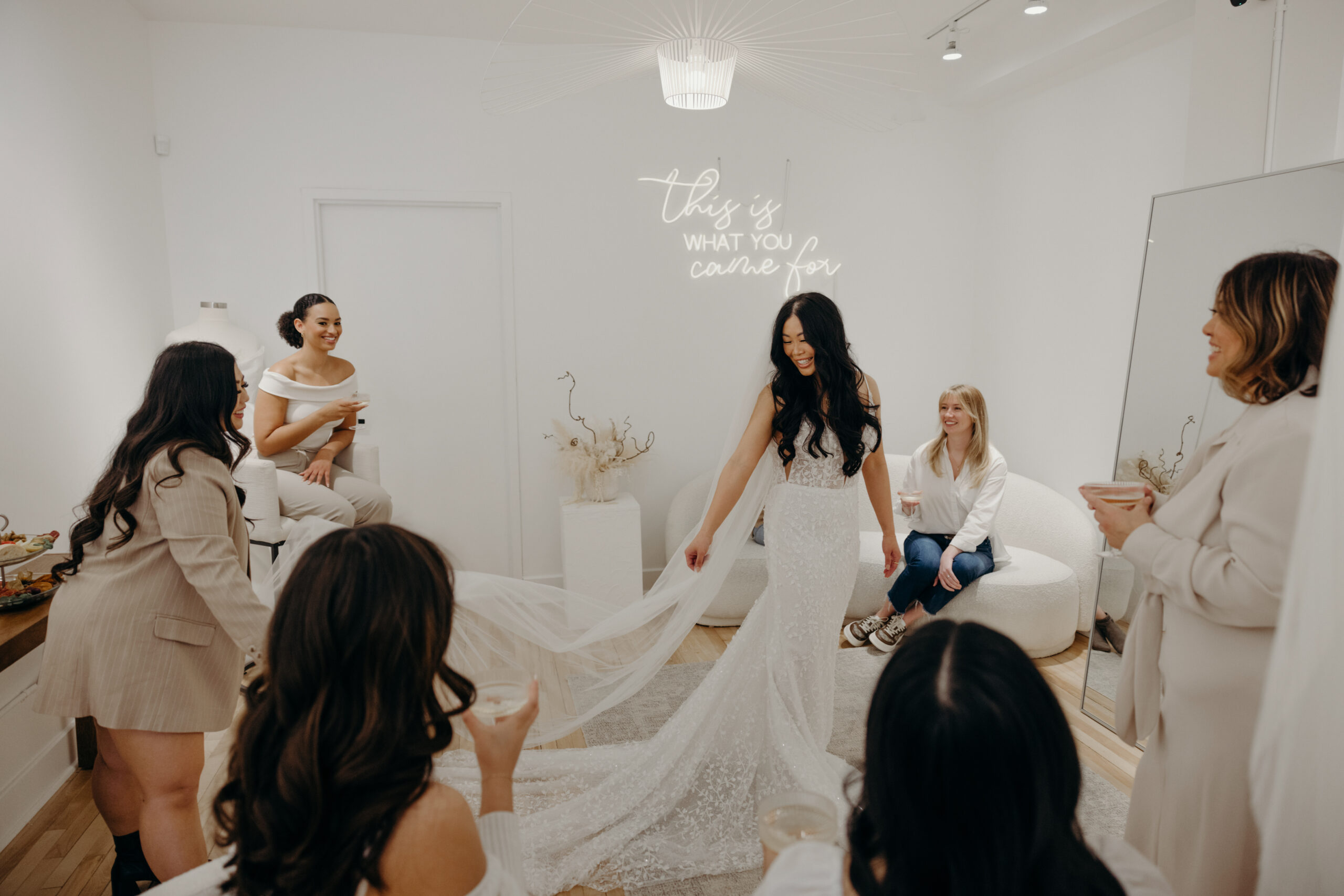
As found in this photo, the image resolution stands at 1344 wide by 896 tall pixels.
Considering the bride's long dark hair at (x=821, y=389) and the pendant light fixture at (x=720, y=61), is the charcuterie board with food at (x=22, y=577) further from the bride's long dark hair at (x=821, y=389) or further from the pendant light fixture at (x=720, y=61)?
the bride's long dark hair at (x=821, y=389)

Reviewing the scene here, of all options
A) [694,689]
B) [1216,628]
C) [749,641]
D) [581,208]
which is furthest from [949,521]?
[581,208]

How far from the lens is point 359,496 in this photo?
11.4ft

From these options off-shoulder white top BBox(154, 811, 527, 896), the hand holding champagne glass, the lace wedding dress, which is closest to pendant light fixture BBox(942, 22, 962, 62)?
the lace wedding dress

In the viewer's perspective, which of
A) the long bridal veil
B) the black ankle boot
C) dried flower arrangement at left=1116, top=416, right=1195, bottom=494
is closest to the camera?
the black ankle boot

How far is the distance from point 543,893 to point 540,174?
356 cm

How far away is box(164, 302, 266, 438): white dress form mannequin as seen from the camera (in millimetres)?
3668

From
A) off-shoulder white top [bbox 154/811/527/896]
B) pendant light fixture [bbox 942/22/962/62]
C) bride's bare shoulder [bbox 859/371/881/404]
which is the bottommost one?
off-shoulder white top [bbox 154/811/527/896]

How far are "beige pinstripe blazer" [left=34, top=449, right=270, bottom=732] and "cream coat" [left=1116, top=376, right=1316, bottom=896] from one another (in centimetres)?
186

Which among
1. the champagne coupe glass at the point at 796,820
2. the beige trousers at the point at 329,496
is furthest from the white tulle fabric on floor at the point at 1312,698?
the beige trousers at the point at 329,496

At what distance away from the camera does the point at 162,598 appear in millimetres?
1747

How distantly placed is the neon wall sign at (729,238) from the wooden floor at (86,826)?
2728 mm

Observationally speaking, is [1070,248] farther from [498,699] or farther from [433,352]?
[498,699]

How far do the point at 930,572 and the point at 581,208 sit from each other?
8.87 feet

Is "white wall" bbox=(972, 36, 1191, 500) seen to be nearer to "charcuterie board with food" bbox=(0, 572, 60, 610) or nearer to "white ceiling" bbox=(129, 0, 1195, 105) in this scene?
"white ceiling" bbox=(129, 0, 1195, 105)
